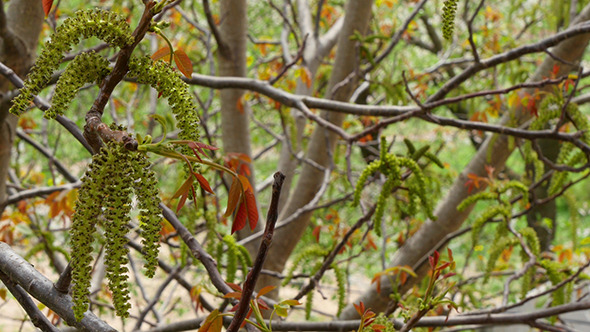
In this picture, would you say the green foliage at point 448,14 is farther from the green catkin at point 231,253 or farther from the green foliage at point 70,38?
the green catkin at point 231,253

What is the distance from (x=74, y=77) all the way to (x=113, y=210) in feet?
0.61

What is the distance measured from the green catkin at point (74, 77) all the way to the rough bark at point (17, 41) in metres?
1.12

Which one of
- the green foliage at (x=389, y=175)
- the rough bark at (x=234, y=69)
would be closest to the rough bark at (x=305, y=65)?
the rough bark at (x=234, y=69)

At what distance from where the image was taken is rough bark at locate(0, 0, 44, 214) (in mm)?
1677

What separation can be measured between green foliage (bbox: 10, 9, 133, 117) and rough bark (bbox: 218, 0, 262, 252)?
6.56ft

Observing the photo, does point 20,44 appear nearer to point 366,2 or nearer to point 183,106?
point 183,106

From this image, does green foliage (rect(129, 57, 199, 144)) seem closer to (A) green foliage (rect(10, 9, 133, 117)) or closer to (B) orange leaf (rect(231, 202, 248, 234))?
(A) green foliage (rect(10, 9, 133, 117))

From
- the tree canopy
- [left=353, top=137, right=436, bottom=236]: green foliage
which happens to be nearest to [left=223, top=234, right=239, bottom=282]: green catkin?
the tree canopy

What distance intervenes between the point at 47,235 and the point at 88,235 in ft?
4.84

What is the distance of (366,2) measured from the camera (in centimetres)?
270

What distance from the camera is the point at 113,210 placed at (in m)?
0.62

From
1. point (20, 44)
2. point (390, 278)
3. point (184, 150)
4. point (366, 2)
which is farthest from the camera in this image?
point (366, 2)

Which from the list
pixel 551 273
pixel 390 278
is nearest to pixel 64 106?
pixel 551 273

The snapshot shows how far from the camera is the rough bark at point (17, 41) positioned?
5.50ft
